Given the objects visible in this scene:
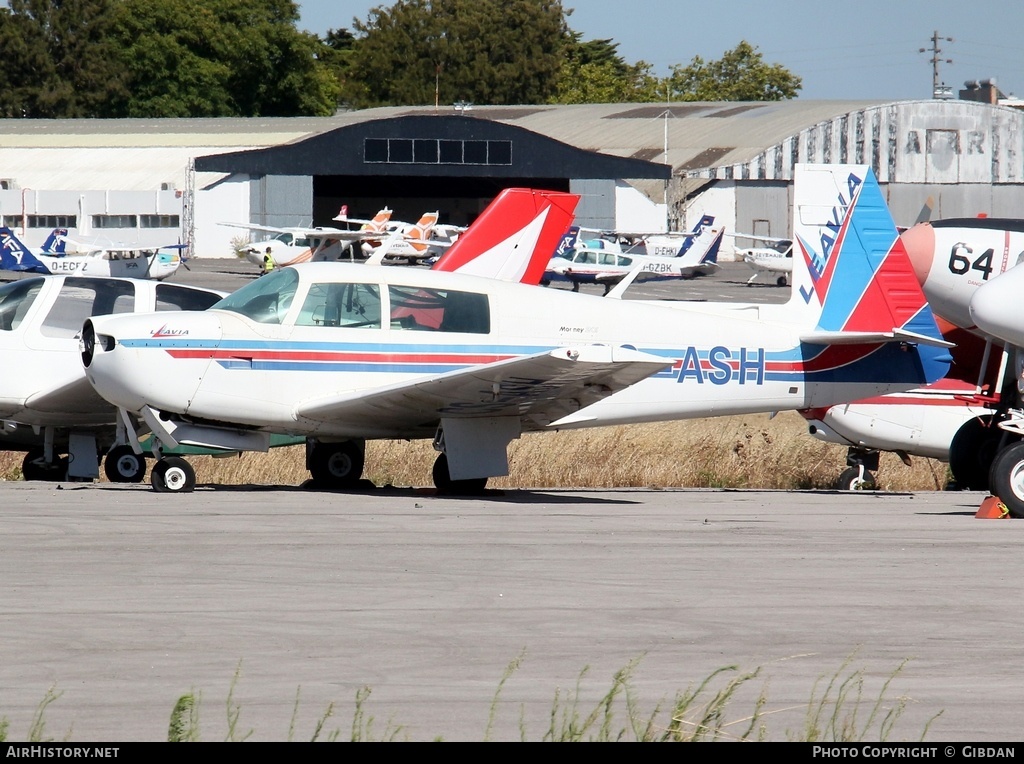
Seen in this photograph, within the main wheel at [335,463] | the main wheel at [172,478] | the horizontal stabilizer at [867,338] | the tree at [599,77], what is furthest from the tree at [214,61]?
the horizontal stabilizer at [867,338]

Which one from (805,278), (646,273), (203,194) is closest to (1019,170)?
(646,273)

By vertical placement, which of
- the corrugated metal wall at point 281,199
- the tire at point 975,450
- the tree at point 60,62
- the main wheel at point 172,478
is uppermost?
the tree at point 60,62

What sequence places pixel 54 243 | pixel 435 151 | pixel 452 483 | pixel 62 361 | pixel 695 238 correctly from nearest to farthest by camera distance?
pixel 452 483 < pixel 62 361 < pixel 54 243 < pixel 695 238 < pixel 435 151

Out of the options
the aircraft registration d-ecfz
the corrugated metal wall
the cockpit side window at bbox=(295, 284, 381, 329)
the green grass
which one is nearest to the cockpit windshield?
the aircraft registration d-ecfz

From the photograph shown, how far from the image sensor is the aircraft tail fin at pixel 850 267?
13336mm

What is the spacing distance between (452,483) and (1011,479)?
A: 501cm

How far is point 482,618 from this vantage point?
21.4 ft

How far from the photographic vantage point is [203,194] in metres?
68.5

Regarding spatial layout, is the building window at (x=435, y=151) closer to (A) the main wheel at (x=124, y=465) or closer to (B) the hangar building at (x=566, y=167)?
(B) the hangar building at (x=566, y=167)

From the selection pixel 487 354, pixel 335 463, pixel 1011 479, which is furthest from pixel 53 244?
pixel 1011 479

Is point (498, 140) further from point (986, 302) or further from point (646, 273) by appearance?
point (986, 302)

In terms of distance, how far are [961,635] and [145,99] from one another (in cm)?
10128

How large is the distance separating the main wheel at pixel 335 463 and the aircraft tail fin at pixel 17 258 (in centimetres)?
4088

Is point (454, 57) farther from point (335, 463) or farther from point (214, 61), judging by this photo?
point (335, 463)
